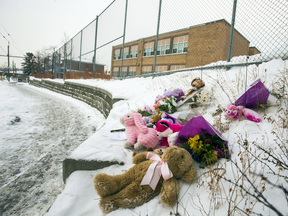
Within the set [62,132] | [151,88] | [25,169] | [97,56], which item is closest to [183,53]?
[97,56]

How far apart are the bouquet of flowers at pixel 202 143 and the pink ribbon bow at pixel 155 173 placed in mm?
305

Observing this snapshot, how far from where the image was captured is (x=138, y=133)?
1.86 m

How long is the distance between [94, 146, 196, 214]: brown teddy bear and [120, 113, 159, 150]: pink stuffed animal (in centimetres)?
43

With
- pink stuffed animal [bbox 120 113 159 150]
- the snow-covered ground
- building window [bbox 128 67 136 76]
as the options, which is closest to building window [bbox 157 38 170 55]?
building window [bbox 128 67 136 76]

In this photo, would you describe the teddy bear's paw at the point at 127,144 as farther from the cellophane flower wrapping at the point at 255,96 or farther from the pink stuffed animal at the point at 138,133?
the cellophane flower wrapping at the point at 255,96

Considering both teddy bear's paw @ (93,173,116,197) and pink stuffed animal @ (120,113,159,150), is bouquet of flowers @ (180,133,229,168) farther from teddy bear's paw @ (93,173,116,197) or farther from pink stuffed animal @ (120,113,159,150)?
teddy bear's paw @ (93,173,116,197)

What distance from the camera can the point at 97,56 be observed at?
10.0 m

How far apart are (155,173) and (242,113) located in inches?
53.1

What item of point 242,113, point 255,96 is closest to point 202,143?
point 242,113

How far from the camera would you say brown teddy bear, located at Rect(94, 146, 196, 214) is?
114 centimetres

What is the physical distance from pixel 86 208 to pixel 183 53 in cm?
1691

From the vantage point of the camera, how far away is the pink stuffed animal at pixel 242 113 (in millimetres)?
1787

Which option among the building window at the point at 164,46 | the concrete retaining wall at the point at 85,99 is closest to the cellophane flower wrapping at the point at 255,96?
the concrete retaining wall at the point at 85,99

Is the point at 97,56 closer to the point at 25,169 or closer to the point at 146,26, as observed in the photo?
the point at 146,26
